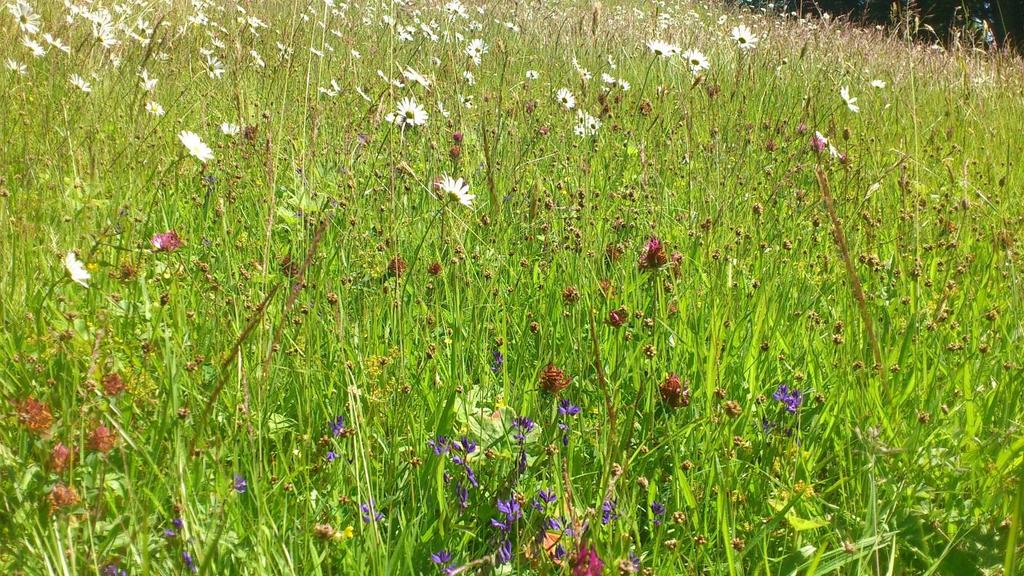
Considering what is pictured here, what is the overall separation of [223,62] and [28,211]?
1748 mm

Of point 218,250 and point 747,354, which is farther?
point 218,250

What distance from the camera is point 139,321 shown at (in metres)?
1.55

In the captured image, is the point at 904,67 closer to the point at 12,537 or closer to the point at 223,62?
the point at 223,62

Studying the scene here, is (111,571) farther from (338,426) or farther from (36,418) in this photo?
(338,426)

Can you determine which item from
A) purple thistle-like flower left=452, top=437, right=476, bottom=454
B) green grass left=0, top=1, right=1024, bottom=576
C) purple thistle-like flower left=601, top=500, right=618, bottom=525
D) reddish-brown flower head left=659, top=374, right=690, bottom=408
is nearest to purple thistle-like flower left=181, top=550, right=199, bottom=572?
green grass left=0, top=1, right=1024, bottom=576

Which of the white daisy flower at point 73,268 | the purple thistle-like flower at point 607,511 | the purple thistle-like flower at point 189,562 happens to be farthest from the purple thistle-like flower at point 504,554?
the white daisy flower at point 73,268

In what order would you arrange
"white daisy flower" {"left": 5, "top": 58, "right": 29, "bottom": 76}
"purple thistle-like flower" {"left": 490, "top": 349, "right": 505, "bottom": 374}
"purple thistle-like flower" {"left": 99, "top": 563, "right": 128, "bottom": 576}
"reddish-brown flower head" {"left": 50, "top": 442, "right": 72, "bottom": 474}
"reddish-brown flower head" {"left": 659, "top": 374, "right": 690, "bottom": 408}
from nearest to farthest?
"purple thistle-like flower" {"left": 99, "top": 563, "right": 128, "bottom": 576}
"reddish-brown flower head" {"left": 50, "top": 442, "right": 72, "bottom": 474}
"reddish-brown flower head" {"left": 659, "top": 374, "right": 690, "bottom": 408}
"purple thistle-like flower" {"left": 490, "top": 349, "right": 505, "bottom": 374}
"white daisy flower" {"left": 5, "top": 58, "right": 29, "bottom": 76}

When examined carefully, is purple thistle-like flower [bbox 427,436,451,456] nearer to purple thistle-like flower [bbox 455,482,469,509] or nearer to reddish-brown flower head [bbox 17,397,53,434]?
purple thistle-like flower [bbox 455,482,469,509]

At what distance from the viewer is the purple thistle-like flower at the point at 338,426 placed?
1188 mm

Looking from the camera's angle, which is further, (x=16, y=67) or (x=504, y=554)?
(x=16, y=67)

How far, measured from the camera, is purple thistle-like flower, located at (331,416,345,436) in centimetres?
119

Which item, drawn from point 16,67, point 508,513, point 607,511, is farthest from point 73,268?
point 16,67

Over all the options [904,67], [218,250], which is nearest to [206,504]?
[218,250]

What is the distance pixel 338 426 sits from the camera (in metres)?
1.21
